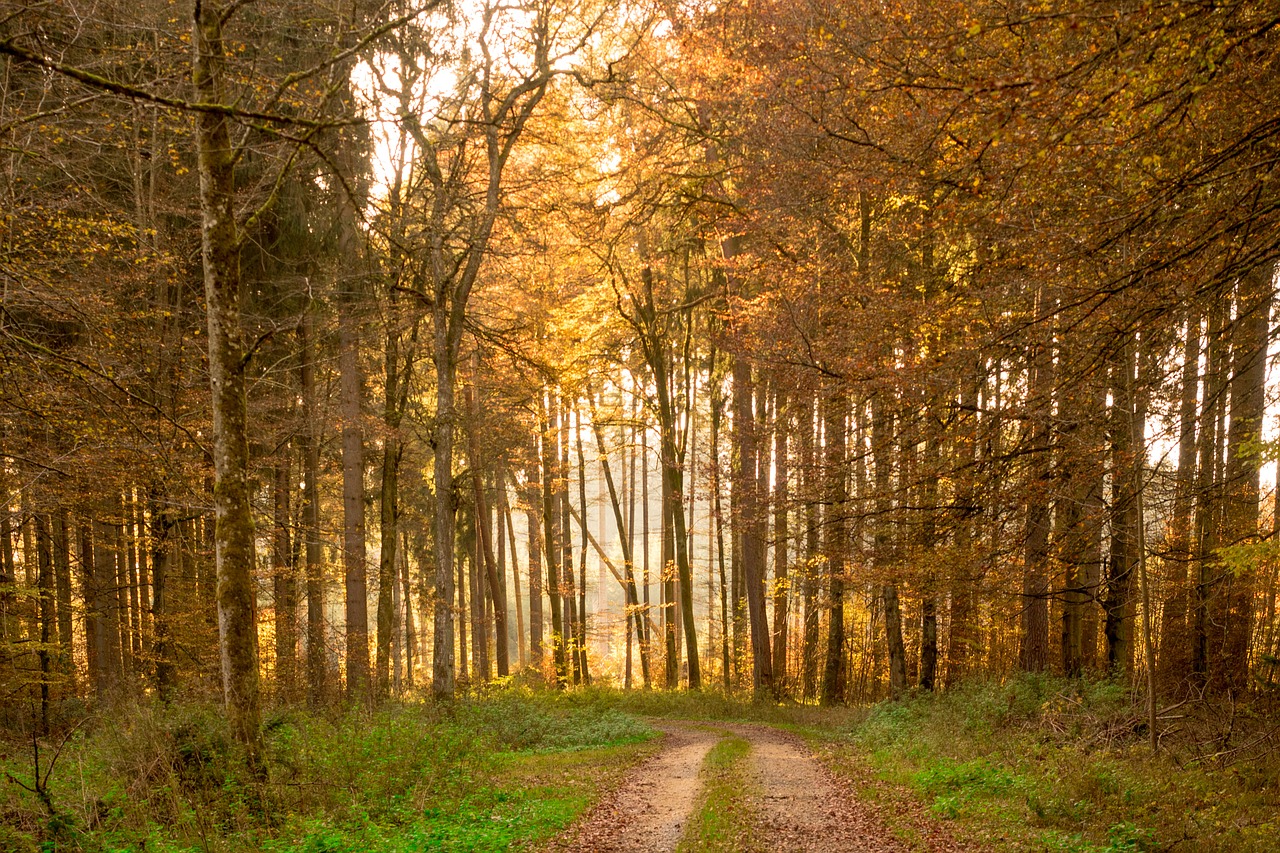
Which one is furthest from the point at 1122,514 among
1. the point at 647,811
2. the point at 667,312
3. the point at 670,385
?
the point at 670,385

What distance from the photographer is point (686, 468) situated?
18.0 metres

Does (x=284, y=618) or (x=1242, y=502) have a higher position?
(x=1242, y=502)

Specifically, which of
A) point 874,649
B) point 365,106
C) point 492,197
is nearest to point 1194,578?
point 874,649

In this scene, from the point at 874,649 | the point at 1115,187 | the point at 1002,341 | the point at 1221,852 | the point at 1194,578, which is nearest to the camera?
the point at 1221,852

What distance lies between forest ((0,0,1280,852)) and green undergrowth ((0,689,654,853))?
0.22ft

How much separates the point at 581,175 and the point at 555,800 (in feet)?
47.7

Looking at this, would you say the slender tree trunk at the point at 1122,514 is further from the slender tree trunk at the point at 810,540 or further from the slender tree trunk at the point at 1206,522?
the slender tree trunk at the point at 810,540

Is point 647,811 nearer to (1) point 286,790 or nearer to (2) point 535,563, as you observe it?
(1) point 286,790

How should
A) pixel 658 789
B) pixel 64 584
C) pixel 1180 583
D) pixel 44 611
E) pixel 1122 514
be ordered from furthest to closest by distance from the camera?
1. pixel 64 584
2. pixel 44 611
3. pixel 1180 583
4. pixel 1122 514
5. pixel 658 789

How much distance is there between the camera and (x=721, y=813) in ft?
26.5

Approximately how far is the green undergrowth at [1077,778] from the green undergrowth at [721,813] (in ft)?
5.55

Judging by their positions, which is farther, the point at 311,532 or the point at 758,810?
the point at 311,532

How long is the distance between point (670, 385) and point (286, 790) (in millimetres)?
18099

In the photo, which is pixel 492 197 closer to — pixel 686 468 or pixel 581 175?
pixel 581 175
